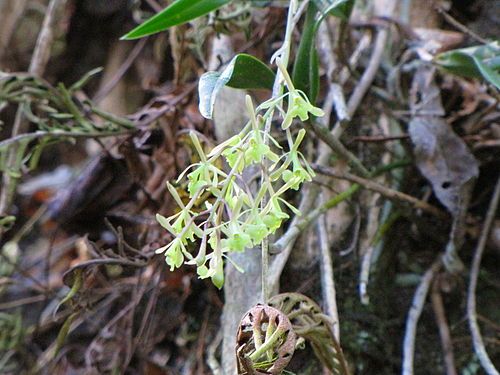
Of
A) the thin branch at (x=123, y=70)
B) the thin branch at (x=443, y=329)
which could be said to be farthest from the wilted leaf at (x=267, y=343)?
the thin branch at (x=123, y=70)

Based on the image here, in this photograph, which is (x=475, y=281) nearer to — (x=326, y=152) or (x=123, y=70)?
(x=326, y=152)

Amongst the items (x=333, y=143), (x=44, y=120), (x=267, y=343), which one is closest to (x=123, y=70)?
(x=44, y=120)

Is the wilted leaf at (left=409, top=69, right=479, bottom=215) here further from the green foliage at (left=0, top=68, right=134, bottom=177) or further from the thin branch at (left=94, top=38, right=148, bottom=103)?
the thin branch at (left=94, top=38, right=148, bottom=103)

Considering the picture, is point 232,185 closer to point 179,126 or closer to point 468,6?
point 179,126

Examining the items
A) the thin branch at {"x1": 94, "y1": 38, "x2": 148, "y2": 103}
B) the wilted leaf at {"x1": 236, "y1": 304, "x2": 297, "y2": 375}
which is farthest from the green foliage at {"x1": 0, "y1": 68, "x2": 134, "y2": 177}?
the wilted leaf at {"x1": 236, "y1": 304, "x2": 297, "y2": 375}

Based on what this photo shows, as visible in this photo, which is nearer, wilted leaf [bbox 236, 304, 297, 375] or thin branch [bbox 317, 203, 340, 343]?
wilted leaf [bbox 236, 304, 297, 375]

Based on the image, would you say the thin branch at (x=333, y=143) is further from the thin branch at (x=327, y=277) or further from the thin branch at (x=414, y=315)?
the thin branch at (x=414, y=315)

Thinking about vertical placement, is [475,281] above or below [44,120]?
below
